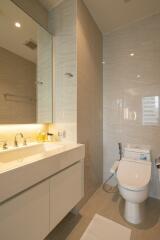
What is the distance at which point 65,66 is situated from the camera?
5.46 ft

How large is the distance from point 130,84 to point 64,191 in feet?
5.62

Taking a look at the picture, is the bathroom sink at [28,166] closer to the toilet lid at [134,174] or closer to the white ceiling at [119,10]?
the toilet lid at [134,174]

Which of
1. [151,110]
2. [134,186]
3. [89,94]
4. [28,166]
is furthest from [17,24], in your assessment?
[134,186]

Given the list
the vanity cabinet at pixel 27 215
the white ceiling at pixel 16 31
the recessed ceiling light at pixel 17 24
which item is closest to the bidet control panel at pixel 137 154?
the vanity cabinet at pixel 27 215

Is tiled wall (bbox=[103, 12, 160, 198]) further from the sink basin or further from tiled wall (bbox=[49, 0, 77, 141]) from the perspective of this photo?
the sink basin

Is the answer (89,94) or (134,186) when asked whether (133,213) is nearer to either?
(134,186)

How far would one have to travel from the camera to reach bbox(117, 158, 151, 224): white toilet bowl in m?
1.34

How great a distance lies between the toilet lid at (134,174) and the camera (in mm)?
1369

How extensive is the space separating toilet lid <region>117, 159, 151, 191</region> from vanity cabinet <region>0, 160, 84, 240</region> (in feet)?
1.79

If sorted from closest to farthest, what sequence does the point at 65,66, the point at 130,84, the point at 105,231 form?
Answer: the point at 105,231, the point at 65,66, the point at 130,84

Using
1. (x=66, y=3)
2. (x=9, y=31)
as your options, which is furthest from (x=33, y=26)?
(x=66, y=3)

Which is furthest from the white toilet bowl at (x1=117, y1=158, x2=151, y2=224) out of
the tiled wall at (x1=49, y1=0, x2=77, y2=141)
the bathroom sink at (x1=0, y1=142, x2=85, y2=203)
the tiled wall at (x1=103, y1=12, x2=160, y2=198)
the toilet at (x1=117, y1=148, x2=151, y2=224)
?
the tiled wall at (x1=49, y1=0, x2=77, y2=141)

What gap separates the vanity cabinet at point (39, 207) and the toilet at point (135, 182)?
1.77 feet

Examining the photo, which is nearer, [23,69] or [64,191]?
[64,191]
